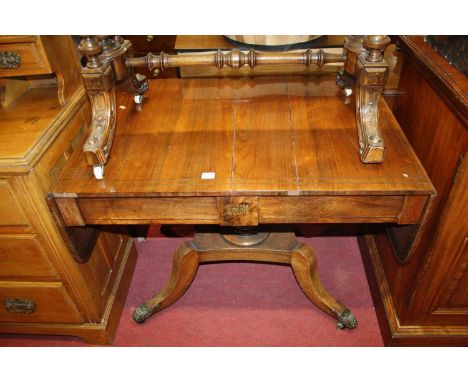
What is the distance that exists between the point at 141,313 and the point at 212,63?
108 centimetres

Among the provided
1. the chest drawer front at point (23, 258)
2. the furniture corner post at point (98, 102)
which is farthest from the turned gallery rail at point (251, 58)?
the chest drawer front at point (23, 258)

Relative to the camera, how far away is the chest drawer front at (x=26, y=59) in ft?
3.78

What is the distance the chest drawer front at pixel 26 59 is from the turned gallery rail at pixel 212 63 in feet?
0.69

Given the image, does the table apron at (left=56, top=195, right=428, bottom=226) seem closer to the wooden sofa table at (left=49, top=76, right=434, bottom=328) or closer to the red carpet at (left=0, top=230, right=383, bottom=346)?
the wooden sofa table at (left=49, top=76, right=434, bottom=328)

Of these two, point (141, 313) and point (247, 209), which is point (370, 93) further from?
point (141, 313)

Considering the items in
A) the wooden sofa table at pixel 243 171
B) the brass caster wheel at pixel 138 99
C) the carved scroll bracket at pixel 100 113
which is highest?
the carved scroll bracket at pixel 100 113

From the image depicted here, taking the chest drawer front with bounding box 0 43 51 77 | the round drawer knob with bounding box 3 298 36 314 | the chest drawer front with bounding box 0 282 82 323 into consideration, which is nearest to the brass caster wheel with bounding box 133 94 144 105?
the chest drawer front with bounding box 0 43 51 77

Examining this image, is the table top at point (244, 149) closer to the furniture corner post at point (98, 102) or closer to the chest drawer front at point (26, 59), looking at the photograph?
the furniture corner post at point (98, 102)

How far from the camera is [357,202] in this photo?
1026 millimetres

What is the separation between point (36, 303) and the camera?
144 centimetres

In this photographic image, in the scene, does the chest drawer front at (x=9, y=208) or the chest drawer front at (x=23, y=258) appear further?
the chest drawer front at (x=23, y=258)

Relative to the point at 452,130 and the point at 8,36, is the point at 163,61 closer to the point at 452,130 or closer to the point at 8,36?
the point at 8,36

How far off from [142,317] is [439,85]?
1.41 meters

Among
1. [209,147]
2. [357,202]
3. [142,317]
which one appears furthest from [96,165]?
[142,317]
